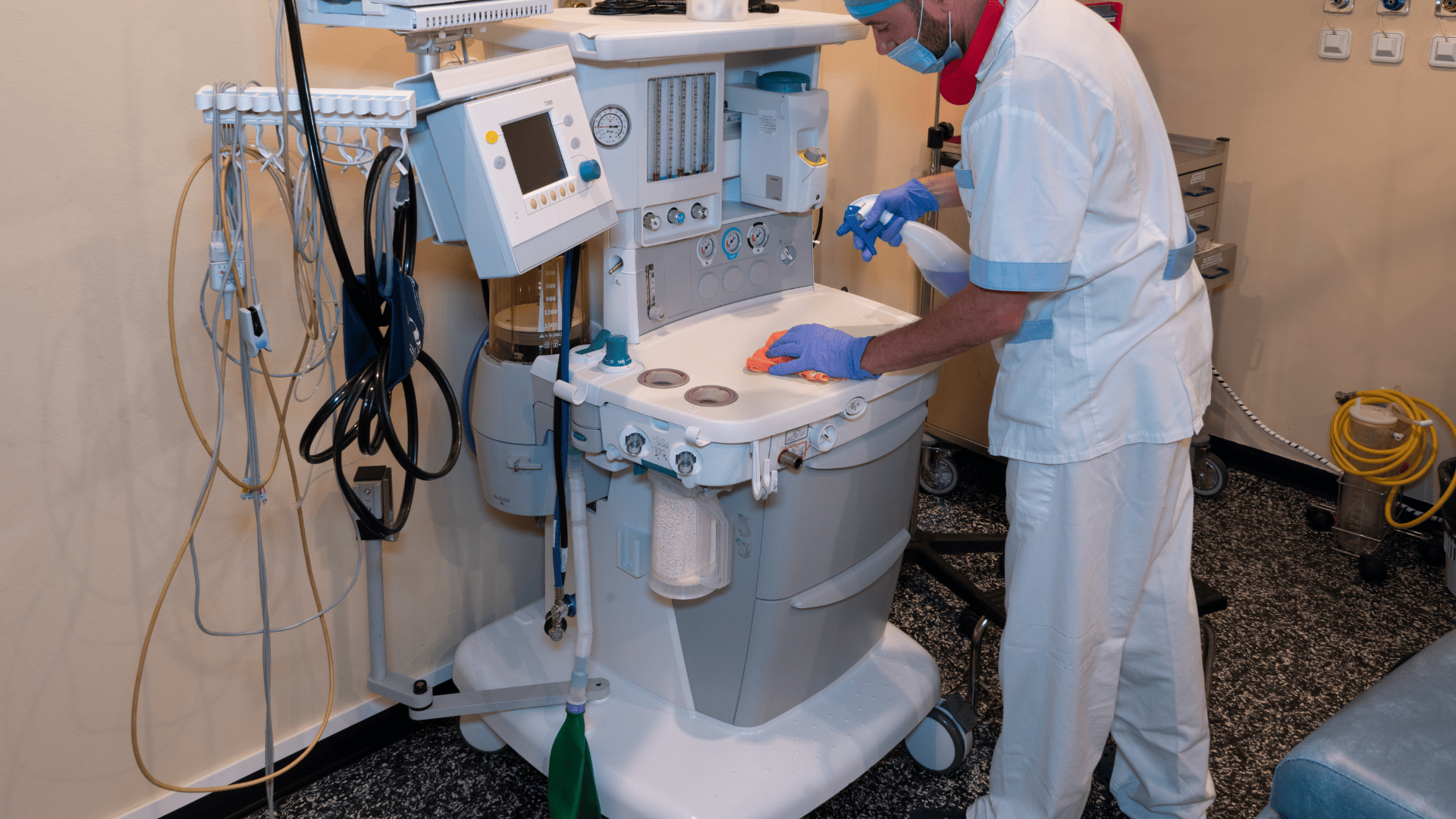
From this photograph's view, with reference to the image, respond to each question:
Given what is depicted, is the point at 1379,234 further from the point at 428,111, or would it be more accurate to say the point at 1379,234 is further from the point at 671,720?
the point at 428,111

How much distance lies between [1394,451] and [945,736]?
1.58 m

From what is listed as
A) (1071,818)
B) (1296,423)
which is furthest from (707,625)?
(1296,423)

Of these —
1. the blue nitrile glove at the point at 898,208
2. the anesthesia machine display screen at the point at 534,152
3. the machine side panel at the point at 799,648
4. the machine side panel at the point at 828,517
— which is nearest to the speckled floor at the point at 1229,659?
the machine side panel at the point at 799,648

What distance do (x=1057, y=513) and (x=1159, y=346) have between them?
295mm

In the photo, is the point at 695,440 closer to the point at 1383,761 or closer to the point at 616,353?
the point at 616,353

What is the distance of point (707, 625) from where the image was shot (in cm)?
182

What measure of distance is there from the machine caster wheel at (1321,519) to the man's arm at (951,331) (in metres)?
1.88

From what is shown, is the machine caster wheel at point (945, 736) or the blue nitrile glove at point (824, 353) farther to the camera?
the machine caster wheel at point (945, 736)

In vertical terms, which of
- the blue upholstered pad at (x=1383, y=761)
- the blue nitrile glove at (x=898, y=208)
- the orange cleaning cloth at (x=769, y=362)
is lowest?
the blue upholstered pad at (x=1383, y=761)

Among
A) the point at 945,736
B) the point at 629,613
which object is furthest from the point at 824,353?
the point at 945,736

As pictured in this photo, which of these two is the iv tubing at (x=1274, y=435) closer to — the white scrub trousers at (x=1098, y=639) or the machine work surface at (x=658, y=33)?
the white scrub trousers at (x=1098, y=639)

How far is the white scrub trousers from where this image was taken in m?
1.65

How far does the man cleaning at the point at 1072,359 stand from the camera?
144 centimetres

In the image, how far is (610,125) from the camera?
1607 mm
